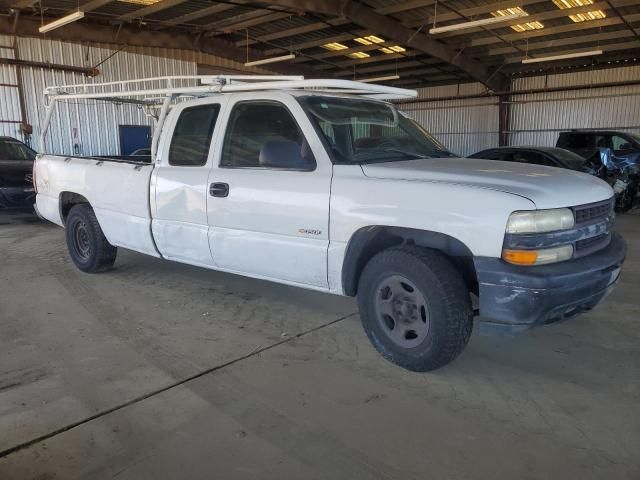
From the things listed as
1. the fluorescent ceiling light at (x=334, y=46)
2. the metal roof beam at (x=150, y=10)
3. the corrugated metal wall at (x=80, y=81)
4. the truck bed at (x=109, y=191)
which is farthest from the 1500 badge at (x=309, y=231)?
the fluorescent ceiling light at (x=334, y=46)

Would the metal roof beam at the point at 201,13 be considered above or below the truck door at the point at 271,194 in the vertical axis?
above

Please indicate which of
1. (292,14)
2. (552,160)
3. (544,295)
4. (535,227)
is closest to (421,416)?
(544,295)

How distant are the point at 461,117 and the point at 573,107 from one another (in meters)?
4.85

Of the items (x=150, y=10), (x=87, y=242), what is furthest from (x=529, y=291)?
(x=150, y=10)

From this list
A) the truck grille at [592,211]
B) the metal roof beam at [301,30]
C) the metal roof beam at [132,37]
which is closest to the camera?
the truck grille at [592,211]

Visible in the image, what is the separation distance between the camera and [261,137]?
4.13 meters

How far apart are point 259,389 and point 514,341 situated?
2050 mm

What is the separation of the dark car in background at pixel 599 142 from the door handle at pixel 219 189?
10504 mm

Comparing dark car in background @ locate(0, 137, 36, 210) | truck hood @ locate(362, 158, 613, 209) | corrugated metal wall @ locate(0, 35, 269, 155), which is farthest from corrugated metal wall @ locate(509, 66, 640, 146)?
dark car in background @ locate(0, 137, 36, 210)

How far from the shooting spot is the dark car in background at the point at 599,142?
476 inches

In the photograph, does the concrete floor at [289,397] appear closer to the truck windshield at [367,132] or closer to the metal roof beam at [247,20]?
the truck windshield at [367,132]

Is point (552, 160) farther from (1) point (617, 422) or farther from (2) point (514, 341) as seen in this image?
(1) point (617, 422)

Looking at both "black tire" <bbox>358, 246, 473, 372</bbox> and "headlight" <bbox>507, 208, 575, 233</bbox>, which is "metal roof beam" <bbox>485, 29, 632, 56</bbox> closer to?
"headlight" <bbox>507, 208, 575, 233</bbox>

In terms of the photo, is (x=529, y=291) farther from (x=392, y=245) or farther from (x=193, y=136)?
(x=193, y=136)
